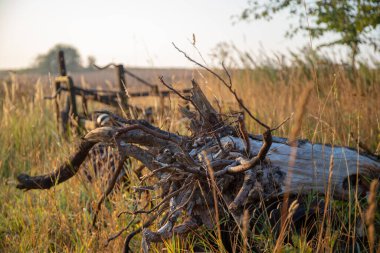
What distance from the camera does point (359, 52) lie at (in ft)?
21.1

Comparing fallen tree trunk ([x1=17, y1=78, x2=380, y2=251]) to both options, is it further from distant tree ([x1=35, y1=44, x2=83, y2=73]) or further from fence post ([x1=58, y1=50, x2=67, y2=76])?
distant tree ([x1=35, y1=44, x2=83, y2=73])

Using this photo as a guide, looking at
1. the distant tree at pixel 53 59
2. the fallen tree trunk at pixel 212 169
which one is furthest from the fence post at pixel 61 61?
the distant tree at pixel 53 59

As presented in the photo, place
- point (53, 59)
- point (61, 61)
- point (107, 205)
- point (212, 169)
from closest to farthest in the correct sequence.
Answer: point (212, 169)
point (107, 205)
point (61, 61)
point (53, 59)

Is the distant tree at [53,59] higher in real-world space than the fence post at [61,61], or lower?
higher

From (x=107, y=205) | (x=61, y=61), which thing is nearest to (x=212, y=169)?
(x=107, y=205)

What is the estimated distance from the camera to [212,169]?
2047 millimetres

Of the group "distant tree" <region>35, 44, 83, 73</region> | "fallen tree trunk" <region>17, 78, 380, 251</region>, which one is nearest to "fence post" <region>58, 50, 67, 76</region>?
"fallen tree trunk" <region>17, 78, 380, 251</region>

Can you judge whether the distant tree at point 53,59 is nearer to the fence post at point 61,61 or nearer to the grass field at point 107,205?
the fence post at point 61,61

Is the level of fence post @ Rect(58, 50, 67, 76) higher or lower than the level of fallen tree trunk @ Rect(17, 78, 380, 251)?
higher

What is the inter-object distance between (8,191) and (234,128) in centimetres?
255

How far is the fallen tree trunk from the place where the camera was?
207 centimetres

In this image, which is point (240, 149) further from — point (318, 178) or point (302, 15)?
point (302, 15)

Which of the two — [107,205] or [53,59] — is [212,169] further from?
[53,59]

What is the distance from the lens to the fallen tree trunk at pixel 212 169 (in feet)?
6.79
